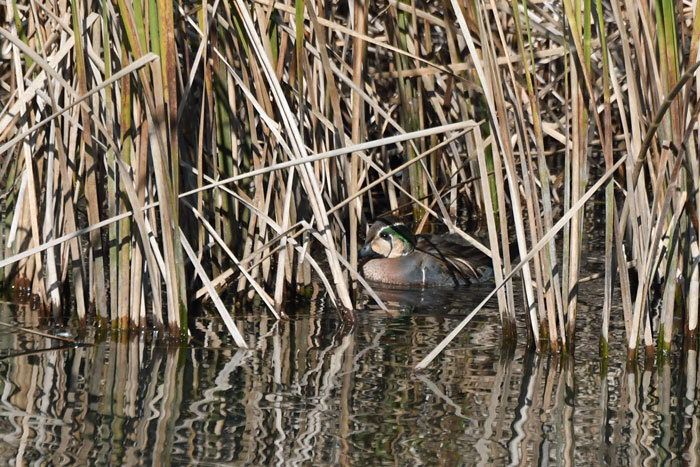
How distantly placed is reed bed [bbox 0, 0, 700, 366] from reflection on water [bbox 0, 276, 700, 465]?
0.51ft

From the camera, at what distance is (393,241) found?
21.6ft

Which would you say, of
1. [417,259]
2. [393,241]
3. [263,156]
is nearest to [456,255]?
[417,259]

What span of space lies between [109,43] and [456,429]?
1946 millimetres

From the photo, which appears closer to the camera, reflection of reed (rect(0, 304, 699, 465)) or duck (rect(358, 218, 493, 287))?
reflection of reed (rect(0, 304, 699, 465))

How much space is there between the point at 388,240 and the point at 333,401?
293 cm

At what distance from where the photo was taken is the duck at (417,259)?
6.36 metres

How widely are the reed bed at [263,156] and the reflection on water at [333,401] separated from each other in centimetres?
16

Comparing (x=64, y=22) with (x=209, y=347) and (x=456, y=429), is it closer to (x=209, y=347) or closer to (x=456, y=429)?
(x=209, y=347)

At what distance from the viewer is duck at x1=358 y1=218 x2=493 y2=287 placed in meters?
6.36

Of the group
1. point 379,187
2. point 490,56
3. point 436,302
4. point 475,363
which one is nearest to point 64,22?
point 490,56

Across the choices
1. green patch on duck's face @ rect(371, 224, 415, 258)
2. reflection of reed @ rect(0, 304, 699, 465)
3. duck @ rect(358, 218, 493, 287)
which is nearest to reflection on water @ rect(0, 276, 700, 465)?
reflection of reed @ rect(0, 304, 699, 465)

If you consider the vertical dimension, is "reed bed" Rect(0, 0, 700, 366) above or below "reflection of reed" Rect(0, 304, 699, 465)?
above

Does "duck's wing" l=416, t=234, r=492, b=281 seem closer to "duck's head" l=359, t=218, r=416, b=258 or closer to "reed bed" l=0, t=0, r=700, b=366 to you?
"duck's head" l=359, t=218, r=416, b=258

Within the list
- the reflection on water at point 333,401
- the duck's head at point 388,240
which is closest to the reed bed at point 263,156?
the reflection on water at point 333,401
